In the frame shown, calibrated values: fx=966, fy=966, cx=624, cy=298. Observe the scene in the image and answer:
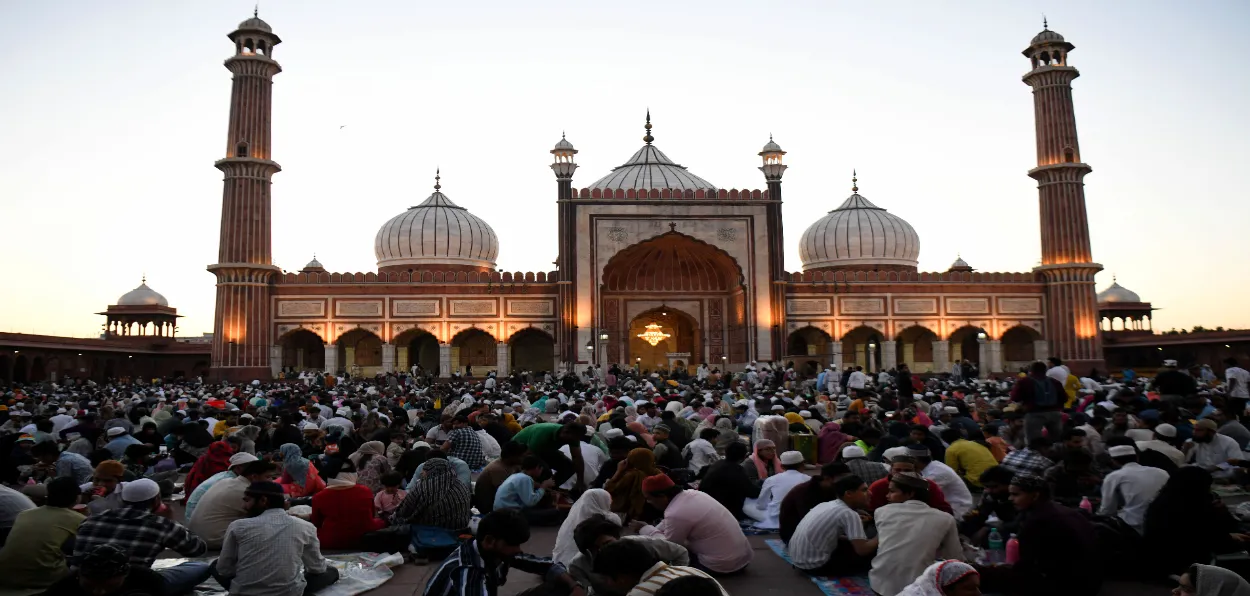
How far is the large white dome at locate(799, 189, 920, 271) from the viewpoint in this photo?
3397cm

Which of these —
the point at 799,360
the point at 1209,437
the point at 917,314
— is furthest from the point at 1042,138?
the point at 1209,437

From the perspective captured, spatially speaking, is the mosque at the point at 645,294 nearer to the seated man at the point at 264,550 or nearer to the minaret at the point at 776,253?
the minaret at the point at 776,253

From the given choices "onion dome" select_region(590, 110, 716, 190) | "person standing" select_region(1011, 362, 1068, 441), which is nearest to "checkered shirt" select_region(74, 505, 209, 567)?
"person standing" select_region(1011, 362, 1068, 441)

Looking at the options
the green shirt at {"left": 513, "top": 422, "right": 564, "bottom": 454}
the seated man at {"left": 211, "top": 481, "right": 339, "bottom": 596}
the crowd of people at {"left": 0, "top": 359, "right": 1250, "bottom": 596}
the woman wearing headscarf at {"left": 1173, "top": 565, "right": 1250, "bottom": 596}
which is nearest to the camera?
the woman wearing headscarf at {"left": 1173, "top": 565, "right": 1250, "bottom": 596}

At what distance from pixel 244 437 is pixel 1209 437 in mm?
7656

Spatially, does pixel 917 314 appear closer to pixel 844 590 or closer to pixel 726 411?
pixel 726 411

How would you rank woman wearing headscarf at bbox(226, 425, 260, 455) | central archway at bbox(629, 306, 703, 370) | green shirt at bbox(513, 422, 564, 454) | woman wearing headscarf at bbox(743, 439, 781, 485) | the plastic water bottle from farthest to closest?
central archway at bbox(629, 306, 703, 370) < woman wearing headscarf at bbox(226, 425, 260, 455) < green shirt at bbox(513, 422, 564, 454) < woman wearing headscarf at bbox(743, 439, 781, 485) < the plastic water bottle

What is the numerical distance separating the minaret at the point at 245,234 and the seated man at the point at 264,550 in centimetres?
2251

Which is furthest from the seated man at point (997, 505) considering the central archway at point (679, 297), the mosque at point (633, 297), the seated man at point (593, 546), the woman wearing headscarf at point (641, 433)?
the central archway at point (679, 297)

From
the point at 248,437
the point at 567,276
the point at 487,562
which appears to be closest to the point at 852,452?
the point at 487,562

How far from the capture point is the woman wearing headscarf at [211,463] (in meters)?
6.98

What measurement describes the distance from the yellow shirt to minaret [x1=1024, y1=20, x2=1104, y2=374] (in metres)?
23.6

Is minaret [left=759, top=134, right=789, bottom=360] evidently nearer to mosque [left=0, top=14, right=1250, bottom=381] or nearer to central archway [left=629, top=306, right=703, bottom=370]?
mosque [left=0, top=14, right=1250, bottom=381]

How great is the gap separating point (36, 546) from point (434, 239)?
28274mm
